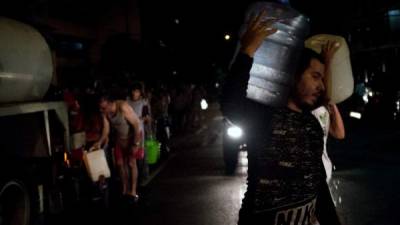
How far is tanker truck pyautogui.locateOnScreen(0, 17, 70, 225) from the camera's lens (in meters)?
5.83

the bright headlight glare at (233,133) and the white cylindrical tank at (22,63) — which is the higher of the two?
the white cylindrical tank at (22,63)

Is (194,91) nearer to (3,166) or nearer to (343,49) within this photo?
(3,166)

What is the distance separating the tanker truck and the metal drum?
3.22 m

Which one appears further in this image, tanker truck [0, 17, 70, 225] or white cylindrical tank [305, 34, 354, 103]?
tanker truck [0, 17, 70, 225]

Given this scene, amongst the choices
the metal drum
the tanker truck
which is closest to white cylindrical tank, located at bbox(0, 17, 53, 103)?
the tanker truck

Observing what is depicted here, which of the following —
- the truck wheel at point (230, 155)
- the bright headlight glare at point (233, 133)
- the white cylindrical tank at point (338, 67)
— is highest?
the white cylindrical tank at point (338, 67)

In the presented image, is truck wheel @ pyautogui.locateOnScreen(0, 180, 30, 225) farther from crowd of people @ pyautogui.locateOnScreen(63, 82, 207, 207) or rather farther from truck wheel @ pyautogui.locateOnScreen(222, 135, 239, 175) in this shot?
truck wheel @ pyautogui.locateOnScreen(222, 135, 239, 175)

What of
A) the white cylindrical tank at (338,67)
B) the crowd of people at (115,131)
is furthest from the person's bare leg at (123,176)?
the white cylindrical tank at (338,67)

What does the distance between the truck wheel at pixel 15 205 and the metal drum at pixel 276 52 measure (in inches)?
143

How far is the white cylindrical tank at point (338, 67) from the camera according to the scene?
3.38 m

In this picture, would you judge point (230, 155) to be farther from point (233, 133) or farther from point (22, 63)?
point (22, 63)

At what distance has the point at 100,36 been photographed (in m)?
31.8

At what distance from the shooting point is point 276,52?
346cm

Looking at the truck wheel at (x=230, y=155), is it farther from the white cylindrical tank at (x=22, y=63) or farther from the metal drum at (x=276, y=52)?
the metal drum at (x=276, y=52)
